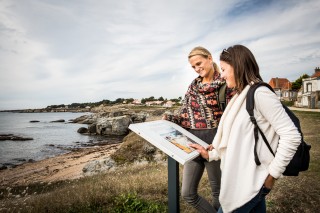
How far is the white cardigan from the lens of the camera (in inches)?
71.5

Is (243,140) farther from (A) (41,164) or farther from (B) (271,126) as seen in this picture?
(A) (41,164)

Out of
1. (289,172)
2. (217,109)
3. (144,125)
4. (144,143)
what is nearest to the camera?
(289,172)

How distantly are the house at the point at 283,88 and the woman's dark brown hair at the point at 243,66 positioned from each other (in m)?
66.8

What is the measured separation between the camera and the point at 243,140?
1.96m

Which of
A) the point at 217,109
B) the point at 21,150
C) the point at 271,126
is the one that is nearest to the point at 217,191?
the point at 217,109

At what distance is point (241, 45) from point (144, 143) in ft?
47.6

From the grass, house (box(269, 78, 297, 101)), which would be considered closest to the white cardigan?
the grass

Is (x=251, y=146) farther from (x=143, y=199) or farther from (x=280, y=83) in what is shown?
(x=280, y=83)

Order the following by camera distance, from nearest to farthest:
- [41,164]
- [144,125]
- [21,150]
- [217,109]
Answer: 1. [144,125]
2. [217,109]
3. [41,164]
4. [21,150]

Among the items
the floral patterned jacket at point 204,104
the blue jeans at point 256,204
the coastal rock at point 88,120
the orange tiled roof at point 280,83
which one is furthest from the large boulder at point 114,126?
the orange tiled roof at point 280,83

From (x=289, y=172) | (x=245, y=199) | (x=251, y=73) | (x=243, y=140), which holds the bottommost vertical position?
(x=245, y=199)

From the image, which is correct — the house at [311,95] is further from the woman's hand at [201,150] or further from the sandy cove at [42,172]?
the woman's hand at [201,150]

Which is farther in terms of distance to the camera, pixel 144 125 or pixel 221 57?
pixel 144 125

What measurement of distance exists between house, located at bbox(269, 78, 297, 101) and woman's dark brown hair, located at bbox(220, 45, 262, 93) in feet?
219
